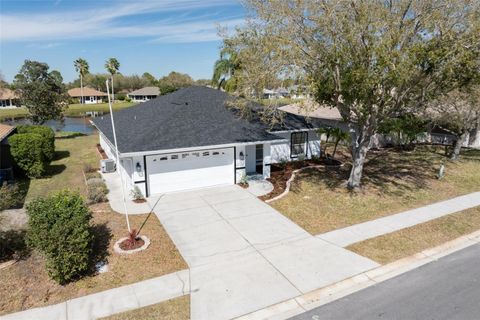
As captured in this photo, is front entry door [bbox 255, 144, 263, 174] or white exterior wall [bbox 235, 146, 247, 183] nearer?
white exterior wall [bbox 235, 146, 247, 183]

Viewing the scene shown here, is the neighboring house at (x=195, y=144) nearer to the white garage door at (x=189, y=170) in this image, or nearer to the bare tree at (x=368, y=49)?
the white garage door at (x=189, y=170)

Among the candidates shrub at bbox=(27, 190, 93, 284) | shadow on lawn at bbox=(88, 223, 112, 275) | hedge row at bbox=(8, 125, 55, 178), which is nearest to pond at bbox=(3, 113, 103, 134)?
hedge row at bbox=(8, 125, 55, 178)

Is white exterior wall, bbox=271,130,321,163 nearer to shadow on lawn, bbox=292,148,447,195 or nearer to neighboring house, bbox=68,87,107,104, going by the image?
shadow on lawn, bbox=292,148,447,195

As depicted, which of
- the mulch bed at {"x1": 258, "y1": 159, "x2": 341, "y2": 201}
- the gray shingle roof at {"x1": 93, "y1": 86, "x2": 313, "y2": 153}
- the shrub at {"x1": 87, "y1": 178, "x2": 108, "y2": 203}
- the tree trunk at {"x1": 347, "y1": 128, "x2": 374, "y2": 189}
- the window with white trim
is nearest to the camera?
the shrub at {"x1": 87, "y1": 178, "x2": 108, "y2": 203}

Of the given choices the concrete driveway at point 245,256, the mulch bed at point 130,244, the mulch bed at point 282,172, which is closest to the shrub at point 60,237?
the mulch bed at point 130,244

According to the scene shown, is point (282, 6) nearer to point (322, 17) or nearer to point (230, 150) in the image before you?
point (322, 17)

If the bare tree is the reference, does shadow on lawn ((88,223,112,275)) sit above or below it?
below

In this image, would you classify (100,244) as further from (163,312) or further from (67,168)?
(67,168)

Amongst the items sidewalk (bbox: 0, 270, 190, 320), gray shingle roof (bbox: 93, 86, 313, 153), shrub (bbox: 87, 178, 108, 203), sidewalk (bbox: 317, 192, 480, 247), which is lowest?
sidewalk (bbox: 0, 270, 190, 320)
